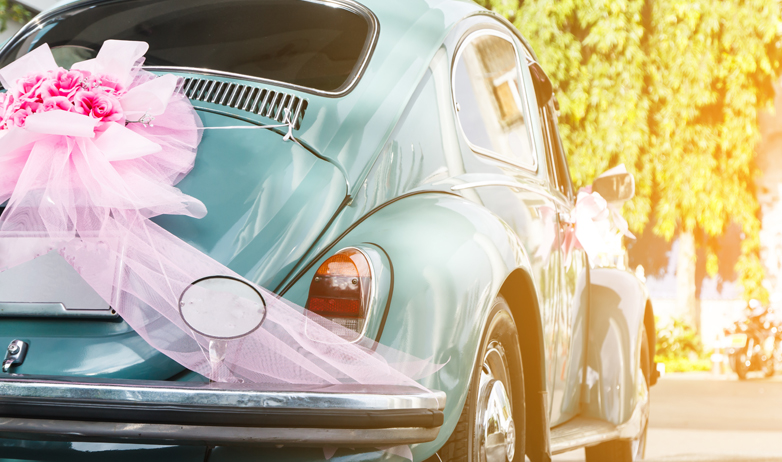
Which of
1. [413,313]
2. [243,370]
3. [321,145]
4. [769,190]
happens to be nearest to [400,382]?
[413,313]

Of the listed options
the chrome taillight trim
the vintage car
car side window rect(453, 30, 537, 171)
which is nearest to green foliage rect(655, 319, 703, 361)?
the vintage car

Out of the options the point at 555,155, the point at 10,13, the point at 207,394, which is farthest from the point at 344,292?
the point at 10,13

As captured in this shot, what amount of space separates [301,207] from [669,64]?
13.4 meters

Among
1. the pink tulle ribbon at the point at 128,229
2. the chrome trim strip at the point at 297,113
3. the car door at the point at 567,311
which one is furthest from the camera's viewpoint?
the car door at the point at 567,311

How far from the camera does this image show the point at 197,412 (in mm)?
1819

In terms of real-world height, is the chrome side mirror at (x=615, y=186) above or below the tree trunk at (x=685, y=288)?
above

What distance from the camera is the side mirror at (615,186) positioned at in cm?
448

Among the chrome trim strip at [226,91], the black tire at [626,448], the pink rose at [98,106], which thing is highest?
the chrome trim strip at [226,91]

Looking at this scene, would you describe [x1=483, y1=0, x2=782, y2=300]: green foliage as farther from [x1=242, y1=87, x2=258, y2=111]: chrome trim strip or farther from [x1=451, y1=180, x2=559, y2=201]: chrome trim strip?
[x1=242, y1=87, x2=258, y2=111]: chrome trim strip

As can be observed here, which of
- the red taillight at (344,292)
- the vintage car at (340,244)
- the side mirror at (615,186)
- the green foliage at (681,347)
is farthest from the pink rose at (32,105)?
the green foliage at (681,347)

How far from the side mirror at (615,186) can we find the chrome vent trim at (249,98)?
2428mm

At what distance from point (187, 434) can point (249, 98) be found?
1083mm

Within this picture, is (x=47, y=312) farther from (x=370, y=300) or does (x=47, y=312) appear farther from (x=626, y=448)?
(x=626, y=448)

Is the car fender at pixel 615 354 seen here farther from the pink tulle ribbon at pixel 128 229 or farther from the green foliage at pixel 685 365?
the green foliage at pixel 685 365
